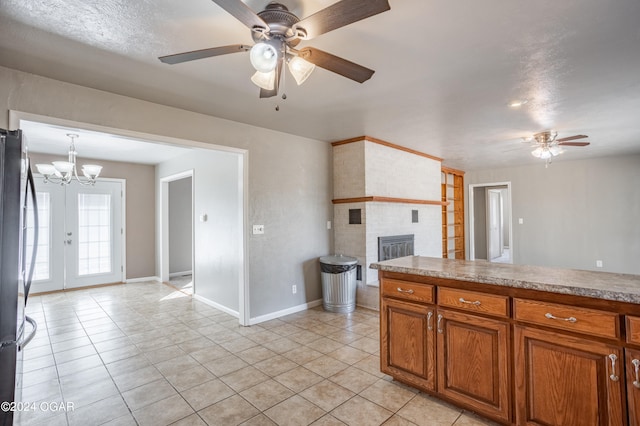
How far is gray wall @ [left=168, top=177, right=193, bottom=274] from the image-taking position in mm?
7109

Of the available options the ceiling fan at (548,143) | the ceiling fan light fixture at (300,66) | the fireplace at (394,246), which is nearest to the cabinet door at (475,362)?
the ceiling fan light fixture at (300,66)

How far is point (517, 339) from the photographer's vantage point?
1821 millimetres

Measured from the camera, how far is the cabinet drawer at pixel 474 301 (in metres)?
1.88

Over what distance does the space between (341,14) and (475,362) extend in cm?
219

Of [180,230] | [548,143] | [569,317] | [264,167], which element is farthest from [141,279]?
[548,143]

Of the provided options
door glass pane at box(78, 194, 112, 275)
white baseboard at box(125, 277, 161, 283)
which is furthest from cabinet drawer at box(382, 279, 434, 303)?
door glass pane at box(78, 194, 112, 275)

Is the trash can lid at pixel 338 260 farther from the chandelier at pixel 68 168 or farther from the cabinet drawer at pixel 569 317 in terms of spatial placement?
the chandelier at pixel 68 168

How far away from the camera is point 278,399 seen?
2305mm

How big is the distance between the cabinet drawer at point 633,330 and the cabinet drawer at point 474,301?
0.52m

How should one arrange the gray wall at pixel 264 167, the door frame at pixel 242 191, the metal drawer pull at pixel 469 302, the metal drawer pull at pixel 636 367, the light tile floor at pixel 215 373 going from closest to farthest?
the metal drawer pull at pixel 636 367 → the metal drawer pull at pixel 469 302 → the light tile floor at pixel 215 373 → the gray wall at pixel 264 167 → the door frame at pixel 242 191

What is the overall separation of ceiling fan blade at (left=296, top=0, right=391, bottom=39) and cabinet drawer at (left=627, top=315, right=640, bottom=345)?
1.85 metres

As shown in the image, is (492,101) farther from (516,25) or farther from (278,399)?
(278,399)

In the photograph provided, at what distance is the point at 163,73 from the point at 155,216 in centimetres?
520

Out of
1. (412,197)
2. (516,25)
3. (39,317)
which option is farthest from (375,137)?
(39,317)
